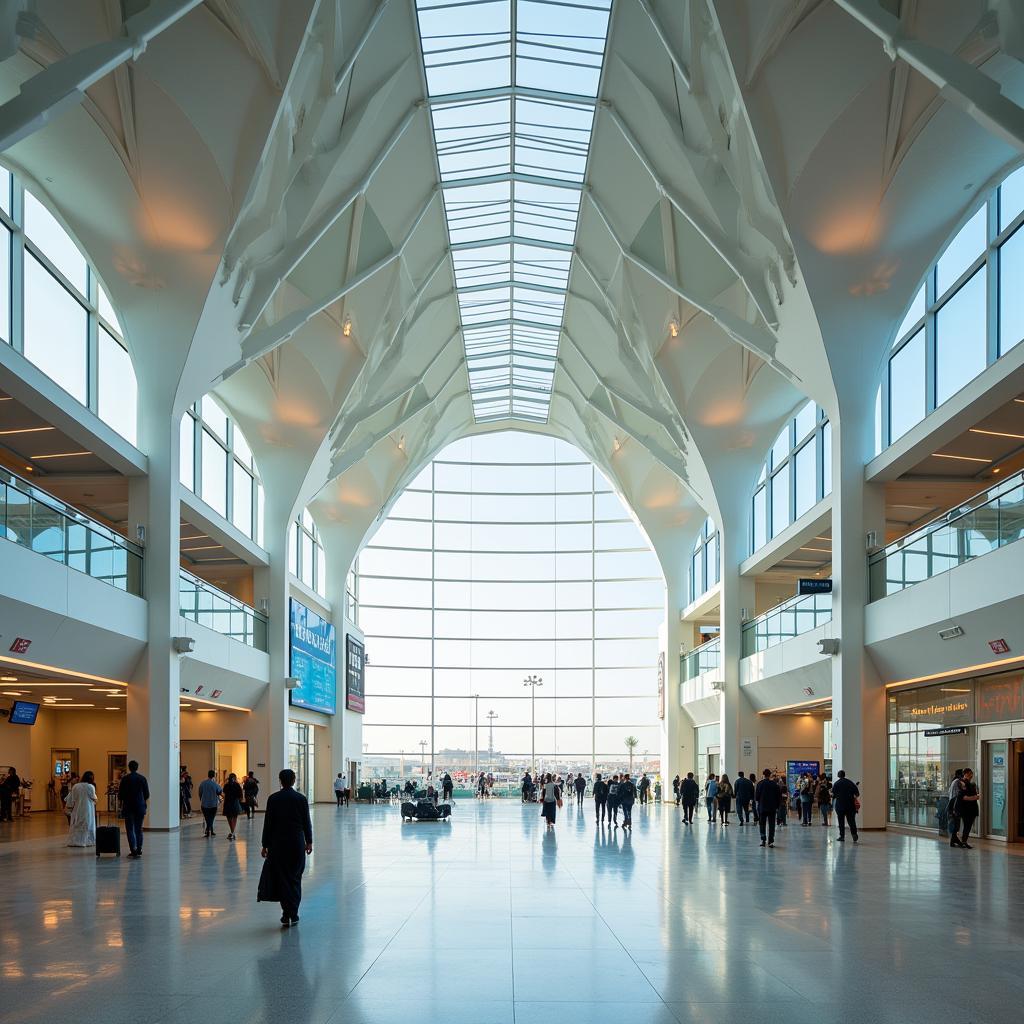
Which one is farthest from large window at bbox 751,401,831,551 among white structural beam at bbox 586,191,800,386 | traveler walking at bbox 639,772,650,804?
traveler walking at bbox 639,772,650,804

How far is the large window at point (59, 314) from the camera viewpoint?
19.2 m

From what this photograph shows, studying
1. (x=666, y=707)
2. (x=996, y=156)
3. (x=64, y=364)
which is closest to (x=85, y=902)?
(x=64, y=364)

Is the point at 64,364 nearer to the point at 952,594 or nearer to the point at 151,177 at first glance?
the point at 151,177

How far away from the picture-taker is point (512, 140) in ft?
92.0

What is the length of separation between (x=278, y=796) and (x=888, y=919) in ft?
19.8

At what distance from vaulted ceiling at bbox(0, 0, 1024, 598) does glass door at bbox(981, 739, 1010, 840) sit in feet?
25.1

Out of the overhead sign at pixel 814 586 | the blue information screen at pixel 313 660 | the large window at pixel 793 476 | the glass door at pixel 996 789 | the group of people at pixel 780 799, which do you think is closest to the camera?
the glass door at pixel 996 789

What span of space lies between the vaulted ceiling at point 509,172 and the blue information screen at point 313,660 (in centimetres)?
754

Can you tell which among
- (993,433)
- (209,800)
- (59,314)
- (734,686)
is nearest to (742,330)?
(993,433)

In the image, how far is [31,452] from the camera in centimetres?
2356

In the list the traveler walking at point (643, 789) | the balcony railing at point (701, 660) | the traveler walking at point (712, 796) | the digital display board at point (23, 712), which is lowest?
the traveler walking at point (643, 789)

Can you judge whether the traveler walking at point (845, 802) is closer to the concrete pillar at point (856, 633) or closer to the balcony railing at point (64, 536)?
the concrete pillar at point (856, 633)

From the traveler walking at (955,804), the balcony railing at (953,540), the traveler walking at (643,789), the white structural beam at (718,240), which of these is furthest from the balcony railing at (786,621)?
the traveler walking at (643,789)

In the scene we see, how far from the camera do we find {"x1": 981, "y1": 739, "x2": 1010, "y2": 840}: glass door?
72.4ft
